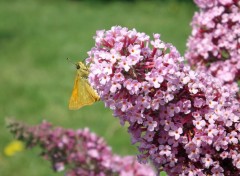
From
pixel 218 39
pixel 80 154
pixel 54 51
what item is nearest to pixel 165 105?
pixel 218 39

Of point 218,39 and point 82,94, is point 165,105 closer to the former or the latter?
point 82,94

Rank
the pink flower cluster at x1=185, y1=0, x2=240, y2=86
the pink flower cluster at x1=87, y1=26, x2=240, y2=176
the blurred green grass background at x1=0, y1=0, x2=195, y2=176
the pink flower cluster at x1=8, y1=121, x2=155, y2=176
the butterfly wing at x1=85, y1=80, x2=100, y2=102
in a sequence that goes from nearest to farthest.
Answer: the pink flower cluster at x1=87, y1=26, x2=240, y2=176, the butterfly wing at x1=85, y1=80, x2=100, y2=102, the pink flower cluster at x1=185, y1=0, x2=240, y2=86, the pink flower cluster at x1=8, y1=121, x2=155, y2=176, the blurred green grass background at x1=0, y1=0, x2=195, y2=176

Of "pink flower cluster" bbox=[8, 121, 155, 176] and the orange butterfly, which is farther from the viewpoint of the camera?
"pink flower cluster" bbox=[8, 121, 155, 176]

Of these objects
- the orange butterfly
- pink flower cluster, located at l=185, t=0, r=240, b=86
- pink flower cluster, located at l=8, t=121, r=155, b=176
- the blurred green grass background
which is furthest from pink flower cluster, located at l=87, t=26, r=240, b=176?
the blurred green grass background

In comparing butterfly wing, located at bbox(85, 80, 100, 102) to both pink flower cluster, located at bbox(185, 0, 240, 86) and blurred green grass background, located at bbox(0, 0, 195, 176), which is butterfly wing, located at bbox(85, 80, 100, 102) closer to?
pink flower cluster, located at bbox(185, 0, 240, 86)

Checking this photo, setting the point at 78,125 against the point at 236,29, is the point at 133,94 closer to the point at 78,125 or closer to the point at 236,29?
the point at 236,29

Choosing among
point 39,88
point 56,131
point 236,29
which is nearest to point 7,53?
point 39,88

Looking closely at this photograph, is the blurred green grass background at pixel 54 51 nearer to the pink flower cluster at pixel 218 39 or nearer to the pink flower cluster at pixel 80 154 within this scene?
the pink flower cluster at pixel 80 154
